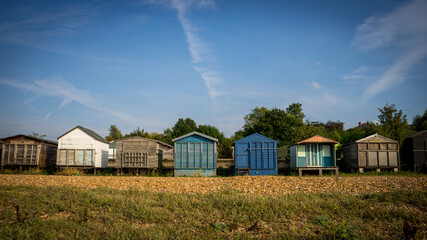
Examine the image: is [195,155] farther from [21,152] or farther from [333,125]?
[333,125]

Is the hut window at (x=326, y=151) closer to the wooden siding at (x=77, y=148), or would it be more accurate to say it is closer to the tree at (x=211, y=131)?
the wooden siding at (x=77, y=148)

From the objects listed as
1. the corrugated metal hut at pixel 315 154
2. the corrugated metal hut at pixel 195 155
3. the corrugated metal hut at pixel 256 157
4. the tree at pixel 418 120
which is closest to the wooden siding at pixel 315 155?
the corrugated metal hut at pixel 315 154

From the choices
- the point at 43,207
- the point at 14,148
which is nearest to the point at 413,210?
the point at 43,207

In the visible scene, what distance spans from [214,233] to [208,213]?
1852 mm

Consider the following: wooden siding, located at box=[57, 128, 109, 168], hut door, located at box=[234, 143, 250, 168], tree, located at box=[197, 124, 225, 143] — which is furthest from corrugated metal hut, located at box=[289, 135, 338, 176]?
tree, located at box=[197, 124, 225, 143]

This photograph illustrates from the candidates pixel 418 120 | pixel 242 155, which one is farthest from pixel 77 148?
pixel 418 120

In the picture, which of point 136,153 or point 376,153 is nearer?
point 376,153

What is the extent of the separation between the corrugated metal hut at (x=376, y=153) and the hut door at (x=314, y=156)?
3.18m

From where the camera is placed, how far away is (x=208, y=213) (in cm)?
944

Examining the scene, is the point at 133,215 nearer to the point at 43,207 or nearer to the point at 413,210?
the point at 43,207

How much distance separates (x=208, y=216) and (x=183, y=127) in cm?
5554

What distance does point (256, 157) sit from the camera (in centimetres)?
2133

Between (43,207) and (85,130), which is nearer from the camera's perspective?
(43,207)

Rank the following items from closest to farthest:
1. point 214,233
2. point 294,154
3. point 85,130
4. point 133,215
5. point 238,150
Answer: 1. point 214,233
2. point 133,215
3. point 238,150
4. point 294,154
5. point 85,130
